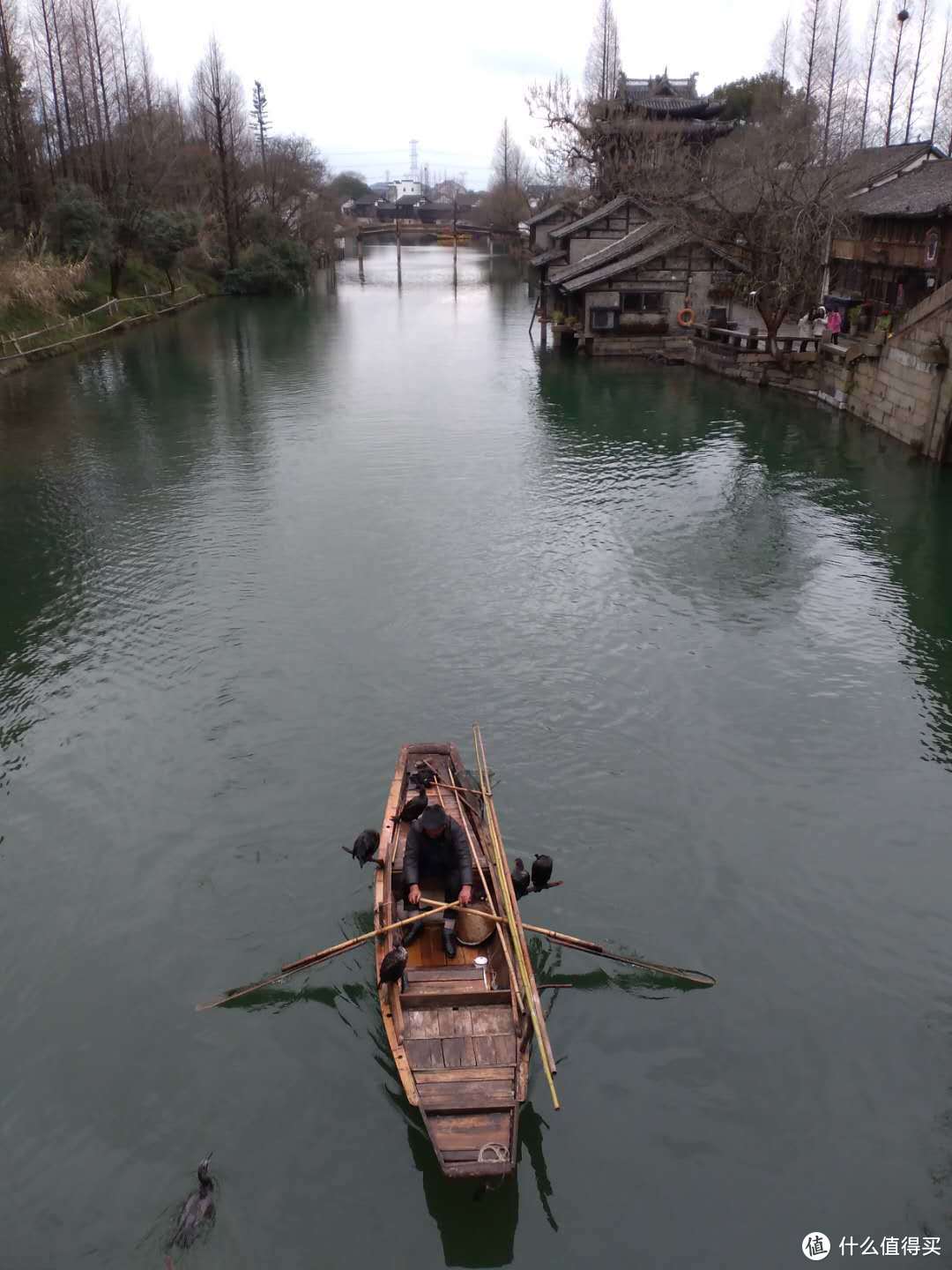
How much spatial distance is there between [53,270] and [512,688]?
55856 mm

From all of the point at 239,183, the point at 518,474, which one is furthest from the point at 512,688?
the point at 239,183

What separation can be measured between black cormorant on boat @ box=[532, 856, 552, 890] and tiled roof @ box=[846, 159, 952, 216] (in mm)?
37078

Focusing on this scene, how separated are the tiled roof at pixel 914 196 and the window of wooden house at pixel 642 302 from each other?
39.3ft

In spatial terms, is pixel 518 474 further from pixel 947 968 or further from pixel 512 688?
pixel 947 968

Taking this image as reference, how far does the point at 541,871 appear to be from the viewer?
13445 millimetres

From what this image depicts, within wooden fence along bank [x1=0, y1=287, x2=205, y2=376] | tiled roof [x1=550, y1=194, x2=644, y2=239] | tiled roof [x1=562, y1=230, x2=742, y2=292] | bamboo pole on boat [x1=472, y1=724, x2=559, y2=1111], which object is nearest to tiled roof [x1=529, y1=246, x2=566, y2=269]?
tiled roof [x1=550, y1=194, x2=644, y2=239]

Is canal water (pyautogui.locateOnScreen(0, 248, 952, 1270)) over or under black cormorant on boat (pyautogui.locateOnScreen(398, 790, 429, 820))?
under

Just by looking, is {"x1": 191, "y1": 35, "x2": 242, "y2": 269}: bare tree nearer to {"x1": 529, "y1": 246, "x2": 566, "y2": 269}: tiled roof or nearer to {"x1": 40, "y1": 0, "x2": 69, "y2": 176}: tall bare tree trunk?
{"x1": 40, "y1": 0, "x2": 69, "y2": 176}: tall bare tree trunk

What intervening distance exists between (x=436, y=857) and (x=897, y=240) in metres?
44.0

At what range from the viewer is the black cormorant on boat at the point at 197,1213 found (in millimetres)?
10312

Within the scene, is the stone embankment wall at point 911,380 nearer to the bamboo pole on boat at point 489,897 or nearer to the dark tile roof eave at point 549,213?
the bamboo pole on boat at point 489,897

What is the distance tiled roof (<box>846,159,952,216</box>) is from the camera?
4028cm

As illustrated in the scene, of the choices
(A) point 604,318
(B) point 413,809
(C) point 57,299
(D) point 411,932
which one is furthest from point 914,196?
(C) point 57,299

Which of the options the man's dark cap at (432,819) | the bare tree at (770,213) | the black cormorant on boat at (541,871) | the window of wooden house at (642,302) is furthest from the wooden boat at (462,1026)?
the window of wooden house at (642,302)
